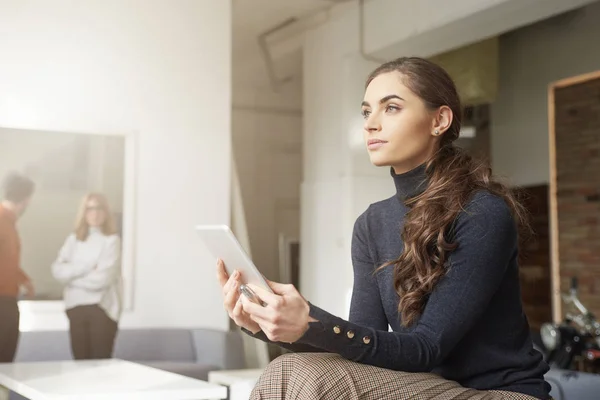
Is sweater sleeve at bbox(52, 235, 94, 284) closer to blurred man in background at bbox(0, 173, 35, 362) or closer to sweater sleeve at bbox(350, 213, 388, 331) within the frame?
blurred man in background at bbox(0, 173, 35, 362)

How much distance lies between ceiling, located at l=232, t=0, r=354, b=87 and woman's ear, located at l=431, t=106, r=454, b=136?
15.3 ft

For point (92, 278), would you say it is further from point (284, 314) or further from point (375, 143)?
point (284, 314)

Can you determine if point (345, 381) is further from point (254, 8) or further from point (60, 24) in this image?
point (254, 8)

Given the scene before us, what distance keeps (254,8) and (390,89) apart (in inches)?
192

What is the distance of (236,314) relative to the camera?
1580 mm

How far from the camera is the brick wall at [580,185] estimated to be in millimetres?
6414

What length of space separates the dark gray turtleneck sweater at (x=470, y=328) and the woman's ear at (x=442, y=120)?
22cm

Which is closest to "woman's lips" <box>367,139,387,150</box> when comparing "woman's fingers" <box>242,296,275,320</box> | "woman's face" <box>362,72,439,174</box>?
"woman's face" <box>362,72,439,174</box>

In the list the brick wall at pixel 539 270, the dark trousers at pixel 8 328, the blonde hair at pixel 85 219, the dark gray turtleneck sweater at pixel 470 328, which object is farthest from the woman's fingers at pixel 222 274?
the brick wall at pixel 539 270

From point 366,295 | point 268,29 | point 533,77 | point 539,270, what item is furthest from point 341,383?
point 533,77

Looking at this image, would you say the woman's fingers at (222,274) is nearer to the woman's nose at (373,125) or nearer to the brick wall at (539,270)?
the woman's nose at (373,125)

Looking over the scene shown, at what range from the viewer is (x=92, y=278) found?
193 inches

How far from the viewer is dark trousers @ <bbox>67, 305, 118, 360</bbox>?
4820mm

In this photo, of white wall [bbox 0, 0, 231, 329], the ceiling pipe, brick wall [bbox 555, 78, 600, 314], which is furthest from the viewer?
the ceiling pipe
